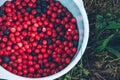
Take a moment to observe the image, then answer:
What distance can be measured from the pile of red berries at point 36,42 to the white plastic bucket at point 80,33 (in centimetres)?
3

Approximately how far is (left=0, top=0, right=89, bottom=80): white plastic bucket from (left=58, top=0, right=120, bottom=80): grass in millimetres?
96

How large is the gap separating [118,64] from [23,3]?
1.86 feet

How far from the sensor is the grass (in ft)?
4.65

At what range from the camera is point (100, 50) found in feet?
4.56

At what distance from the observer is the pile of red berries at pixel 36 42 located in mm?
1354

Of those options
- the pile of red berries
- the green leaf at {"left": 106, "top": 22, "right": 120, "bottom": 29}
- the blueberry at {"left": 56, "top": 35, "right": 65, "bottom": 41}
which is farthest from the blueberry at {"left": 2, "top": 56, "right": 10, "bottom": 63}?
the green leaf at {"left": 106, "top": 22, "right": 120, "bottom": 29}

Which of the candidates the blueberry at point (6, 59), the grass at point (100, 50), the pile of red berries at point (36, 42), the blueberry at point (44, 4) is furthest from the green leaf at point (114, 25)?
the blueberry at point (6, 59)

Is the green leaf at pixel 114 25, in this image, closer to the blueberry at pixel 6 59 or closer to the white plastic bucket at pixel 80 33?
the white plastic bucket at pixel 80 33

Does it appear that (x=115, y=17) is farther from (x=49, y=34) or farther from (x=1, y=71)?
(x=1, y=71)

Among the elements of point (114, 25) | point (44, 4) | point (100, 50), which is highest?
point (44, 4)

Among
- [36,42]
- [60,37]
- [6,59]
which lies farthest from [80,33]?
[6,59]

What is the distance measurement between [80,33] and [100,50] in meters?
0.13

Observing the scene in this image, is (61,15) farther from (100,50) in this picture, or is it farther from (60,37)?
(100,50)

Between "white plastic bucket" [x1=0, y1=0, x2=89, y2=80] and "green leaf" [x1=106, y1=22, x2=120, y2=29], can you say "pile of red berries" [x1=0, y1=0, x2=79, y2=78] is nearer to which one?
"white plastic bucket" [x1=0, y1=0, x2=89, y2=80]
